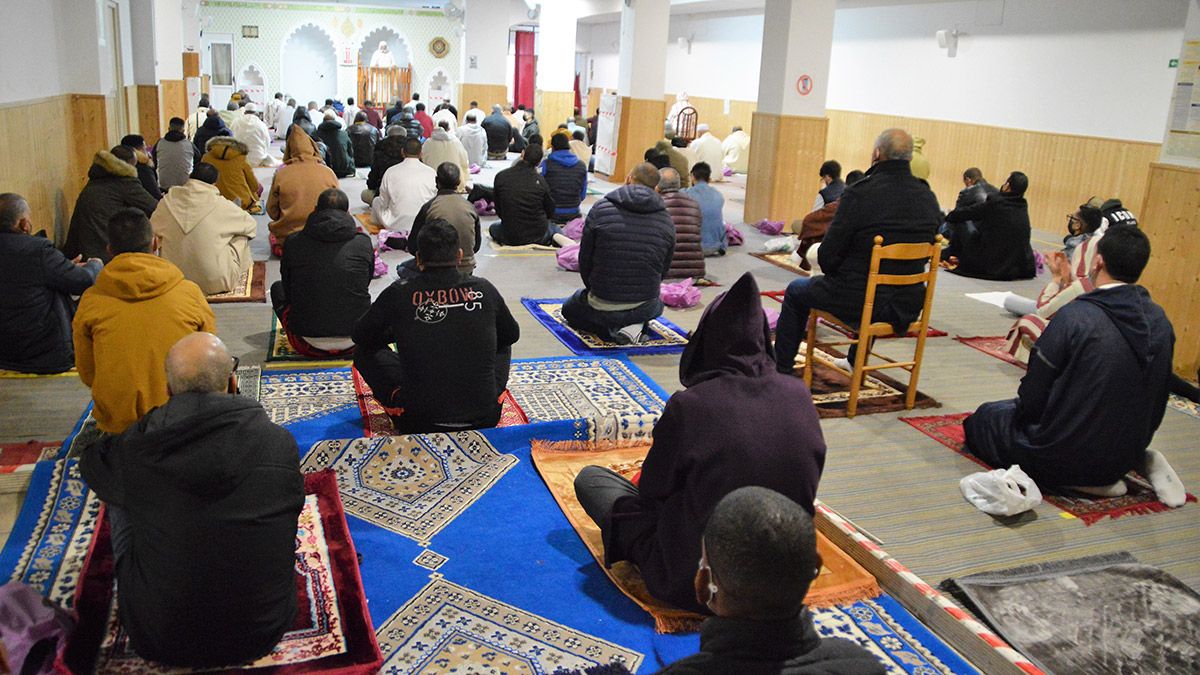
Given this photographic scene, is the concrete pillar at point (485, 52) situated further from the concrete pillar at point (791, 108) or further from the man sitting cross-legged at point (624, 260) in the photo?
the man sitting cross-legged at point (624, 260)

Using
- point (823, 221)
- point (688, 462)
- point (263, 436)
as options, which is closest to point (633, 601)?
point (688, 462)

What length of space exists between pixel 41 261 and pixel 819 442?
3897 millimetres

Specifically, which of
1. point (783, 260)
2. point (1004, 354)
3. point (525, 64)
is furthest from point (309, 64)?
point (1004, 354)

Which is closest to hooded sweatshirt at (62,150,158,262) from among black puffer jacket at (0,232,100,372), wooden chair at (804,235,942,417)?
black puffer jacket at (0,232,100,372)

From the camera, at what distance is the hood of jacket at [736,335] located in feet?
8.07

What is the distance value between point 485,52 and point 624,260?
14.7 meters

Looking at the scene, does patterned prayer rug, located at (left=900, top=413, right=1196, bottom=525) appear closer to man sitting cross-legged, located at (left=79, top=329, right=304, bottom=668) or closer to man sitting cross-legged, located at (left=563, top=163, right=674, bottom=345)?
man sitting cross-legged, located at (left=563, top=163, right=674, bottom=345)

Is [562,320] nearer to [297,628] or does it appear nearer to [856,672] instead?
[297,628]

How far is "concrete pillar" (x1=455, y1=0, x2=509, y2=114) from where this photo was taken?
736 inches

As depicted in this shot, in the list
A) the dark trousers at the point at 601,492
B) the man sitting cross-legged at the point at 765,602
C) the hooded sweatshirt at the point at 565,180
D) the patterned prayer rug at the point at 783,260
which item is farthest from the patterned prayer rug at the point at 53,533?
the hooded sweatshirt at the point at 565,180

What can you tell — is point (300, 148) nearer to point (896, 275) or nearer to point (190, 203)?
point (190, 203)

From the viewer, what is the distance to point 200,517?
2191 millimetres

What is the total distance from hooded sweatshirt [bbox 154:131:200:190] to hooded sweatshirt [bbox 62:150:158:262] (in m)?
2.92

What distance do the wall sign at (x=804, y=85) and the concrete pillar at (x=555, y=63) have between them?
8.00 meters
